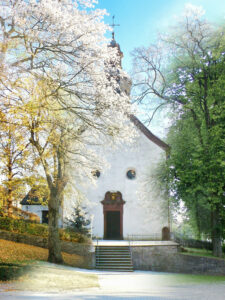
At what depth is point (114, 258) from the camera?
842 inches

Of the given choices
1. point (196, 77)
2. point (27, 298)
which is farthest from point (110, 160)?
point (27, 298)

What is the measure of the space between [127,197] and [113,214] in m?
1.75

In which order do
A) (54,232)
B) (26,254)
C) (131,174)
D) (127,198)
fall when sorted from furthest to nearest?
(131,174) < (127,198) < (26,254) < (54,232)

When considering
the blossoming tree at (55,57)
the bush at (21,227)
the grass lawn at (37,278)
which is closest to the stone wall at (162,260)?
the bush at (21,227)

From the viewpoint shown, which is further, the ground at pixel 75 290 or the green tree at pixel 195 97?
the green tree at pixel 195 97

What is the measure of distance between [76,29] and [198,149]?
36.1 ft

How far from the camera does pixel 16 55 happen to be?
12.5 m

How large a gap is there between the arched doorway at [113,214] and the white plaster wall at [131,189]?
0.32 m

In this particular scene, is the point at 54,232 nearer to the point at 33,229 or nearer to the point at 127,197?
the point at 33,229

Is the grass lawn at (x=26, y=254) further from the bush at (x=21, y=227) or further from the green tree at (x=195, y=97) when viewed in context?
the green tree at (x=195, y=97)

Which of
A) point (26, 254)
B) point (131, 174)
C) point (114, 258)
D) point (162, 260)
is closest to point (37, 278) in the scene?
point (26, 254)

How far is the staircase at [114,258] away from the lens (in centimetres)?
2050

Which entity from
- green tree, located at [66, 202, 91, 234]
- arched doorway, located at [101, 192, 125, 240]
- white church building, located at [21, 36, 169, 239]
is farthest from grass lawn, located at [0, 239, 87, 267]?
arched doorway, located at [101, 192, 125, 240]

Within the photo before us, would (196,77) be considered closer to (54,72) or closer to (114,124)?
(114,124)
